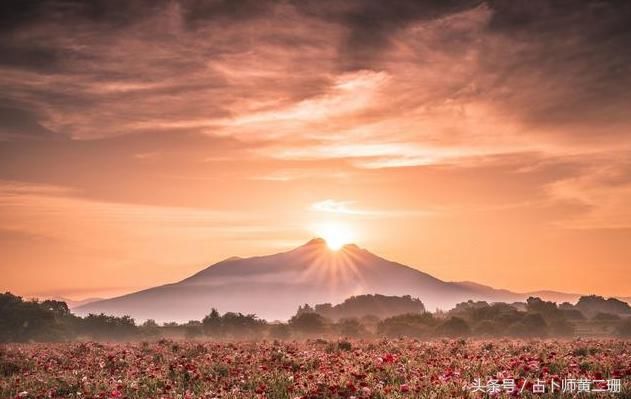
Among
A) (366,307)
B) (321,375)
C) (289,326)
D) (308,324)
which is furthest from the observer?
(366,307)

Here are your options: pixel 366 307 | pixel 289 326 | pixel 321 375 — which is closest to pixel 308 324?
pixel 289 326

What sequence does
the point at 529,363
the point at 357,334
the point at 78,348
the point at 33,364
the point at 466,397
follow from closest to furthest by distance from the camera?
the point at 466,397
the point at 529,363
the point at 33,364
the point at 78,348
the point at 357,334

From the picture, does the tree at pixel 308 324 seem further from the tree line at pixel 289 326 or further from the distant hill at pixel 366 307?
the distant hill at pixel 366 307

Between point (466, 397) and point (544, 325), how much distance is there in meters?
65.7

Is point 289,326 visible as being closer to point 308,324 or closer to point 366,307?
point 308,324

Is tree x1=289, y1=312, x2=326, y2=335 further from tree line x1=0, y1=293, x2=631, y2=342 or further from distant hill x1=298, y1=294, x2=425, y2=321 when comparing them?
distant hill x1=298, y1=294, x2=425, y2=321

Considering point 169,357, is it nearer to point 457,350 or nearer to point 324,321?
point 457,350

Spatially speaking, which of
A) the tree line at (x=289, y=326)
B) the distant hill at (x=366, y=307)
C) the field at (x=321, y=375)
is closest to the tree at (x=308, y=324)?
the tree line at (x=289, y=326)

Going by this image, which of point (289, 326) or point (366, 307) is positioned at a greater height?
point (366, 307)

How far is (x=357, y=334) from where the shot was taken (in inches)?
2640

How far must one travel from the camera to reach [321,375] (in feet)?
40.4

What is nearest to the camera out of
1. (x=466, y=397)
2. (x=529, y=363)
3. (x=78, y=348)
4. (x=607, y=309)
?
(x=466, y=397)

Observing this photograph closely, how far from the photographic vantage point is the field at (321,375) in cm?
1072

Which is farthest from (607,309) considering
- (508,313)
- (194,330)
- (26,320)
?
(26,320)
